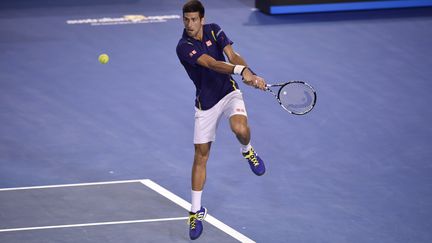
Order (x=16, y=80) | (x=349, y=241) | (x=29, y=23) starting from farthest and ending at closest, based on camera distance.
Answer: (x=29, y=23)
(x=16, y=80)
(x=349, y=241)

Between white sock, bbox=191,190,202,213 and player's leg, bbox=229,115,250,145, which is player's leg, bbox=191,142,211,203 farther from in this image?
player's leg, bbox=229,115,250,145

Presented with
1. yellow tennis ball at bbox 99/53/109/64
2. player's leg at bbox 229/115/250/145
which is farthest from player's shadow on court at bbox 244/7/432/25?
player's leg at bbox 229/115/250/145

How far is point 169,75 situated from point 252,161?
6.37 m

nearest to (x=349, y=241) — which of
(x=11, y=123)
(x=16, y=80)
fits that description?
(x=11, y=123)

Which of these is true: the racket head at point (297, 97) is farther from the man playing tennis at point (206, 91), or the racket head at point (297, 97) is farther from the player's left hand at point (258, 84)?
the player's left hand at point (258, 84)

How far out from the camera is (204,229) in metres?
12.0

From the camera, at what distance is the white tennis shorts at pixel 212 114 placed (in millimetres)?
10977

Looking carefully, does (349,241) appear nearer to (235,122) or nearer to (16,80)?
(235,122)

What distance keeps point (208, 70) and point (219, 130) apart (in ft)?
14.3

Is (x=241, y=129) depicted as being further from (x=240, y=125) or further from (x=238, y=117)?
(x=238, y=117)

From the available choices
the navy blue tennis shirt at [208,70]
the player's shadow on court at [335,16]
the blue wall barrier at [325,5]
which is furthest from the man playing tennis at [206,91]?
the blue wall barrier at [325,5]

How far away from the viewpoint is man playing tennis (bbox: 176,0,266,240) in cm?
1054

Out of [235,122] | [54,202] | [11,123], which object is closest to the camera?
[235,122]

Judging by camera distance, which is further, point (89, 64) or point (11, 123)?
point (89, 64)
